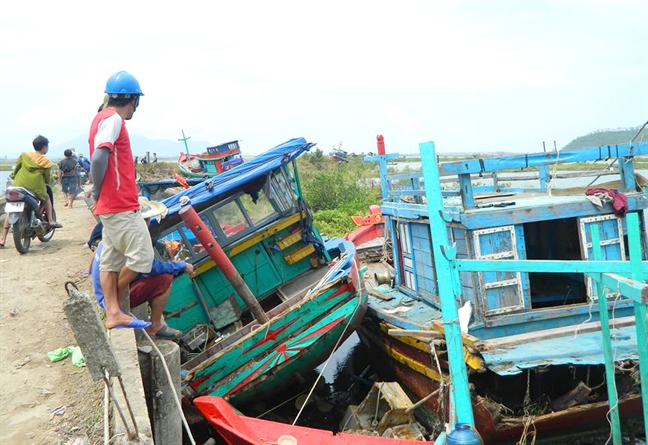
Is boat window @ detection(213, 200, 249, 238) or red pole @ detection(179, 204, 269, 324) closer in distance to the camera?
red pole @ detection(179, 204, 269, 324)

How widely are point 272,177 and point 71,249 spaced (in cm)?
465

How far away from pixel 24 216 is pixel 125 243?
581 centimetres

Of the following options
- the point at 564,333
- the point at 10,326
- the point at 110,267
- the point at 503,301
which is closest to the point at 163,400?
the point at 110,267

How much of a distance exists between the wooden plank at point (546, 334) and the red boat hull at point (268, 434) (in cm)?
132

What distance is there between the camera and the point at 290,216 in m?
8.48

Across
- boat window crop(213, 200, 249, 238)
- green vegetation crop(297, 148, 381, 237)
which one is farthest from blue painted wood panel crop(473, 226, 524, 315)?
green vegetation crop(297, 148, 381, 237)

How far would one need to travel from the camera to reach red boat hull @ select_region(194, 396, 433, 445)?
560 cm

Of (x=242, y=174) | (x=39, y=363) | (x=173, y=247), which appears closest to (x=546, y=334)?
(x=242, y=174)

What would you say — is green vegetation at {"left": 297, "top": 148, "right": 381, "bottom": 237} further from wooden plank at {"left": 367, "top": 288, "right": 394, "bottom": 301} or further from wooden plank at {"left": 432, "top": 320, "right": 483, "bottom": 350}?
wooden plank at {"left": 432, "top": 320, "right": 483, "bottom": 350}

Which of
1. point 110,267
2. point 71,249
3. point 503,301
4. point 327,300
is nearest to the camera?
point 110,267

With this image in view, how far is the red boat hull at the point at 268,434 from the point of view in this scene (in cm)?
560

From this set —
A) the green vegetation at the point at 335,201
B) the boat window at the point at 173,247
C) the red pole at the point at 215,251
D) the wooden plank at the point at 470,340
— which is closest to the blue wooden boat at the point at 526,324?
the wooden plank at the point at 470,340

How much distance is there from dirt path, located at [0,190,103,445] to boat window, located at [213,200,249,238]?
2153mm

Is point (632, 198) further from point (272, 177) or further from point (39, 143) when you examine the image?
point (39, 143)
